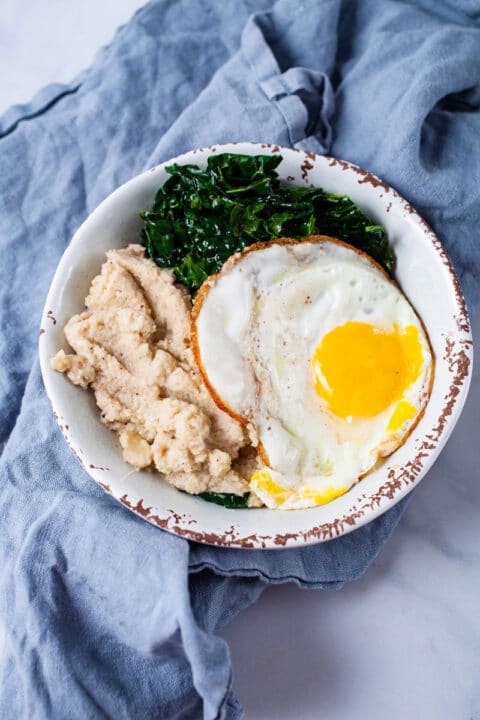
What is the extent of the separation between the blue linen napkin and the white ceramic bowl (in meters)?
0.22

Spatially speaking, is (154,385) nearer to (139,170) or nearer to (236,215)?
(236,215)

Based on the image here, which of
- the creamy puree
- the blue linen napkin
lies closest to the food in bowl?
the creamy puree

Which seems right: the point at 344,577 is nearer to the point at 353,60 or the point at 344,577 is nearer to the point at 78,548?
the point at 78,548

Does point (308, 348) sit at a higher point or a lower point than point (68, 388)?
lower

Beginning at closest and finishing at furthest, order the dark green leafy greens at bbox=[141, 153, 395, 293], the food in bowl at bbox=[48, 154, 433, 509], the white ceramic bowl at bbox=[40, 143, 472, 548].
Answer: the white ceramic bowl at bbox=[40, 143, 472, 548], the food in bowl at bbox=[48, 154, 433, 509], the dark green leafy greens at bbox=[141, 153, 395, 293]

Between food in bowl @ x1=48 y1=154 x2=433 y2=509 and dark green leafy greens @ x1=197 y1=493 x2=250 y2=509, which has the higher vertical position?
food in bowl @ x1=48 y1=154 x2=433 y2=509

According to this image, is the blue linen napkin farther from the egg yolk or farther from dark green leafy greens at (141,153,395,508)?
the egg yolk

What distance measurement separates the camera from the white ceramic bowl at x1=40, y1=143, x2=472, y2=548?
3281 millimetres

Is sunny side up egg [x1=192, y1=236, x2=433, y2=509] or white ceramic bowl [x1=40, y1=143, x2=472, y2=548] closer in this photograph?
white ceramic bowl [x1=40, y1=143, x2=472, y2=548]

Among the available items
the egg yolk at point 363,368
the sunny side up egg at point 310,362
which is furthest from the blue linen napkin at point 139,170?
the egg yolk at point 363,368

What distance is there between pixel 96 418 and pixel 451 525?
1.98 m

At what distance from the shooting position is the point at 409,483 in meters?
3.24

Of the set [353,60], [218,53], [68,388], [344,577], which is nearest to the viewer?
[68,388]

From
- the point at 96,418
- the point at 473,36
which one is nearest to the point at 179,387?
the point at 96,418
